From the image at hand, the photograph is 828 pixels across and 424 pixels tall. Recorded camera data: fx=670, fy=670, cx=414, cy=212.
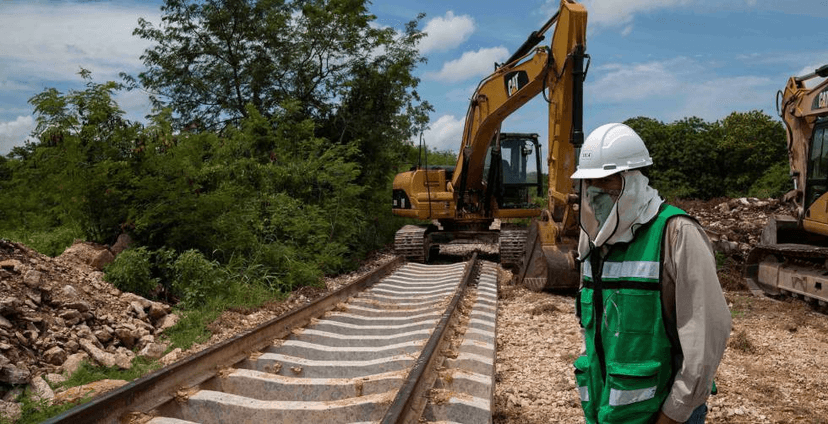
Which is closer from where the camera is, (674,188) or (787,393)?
(787,393)

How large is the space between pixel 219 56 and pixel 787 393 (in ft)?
61.6

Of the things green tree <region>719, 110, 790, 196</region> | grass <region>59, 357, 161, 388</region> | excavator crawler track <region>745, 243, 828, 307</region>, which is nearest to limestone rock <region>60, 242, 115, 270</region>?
grass <region>59, 357, 161, 388</region>

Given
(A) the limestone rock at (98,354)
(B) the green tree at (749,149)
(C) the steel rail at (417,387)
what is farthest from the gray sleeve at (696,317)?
(B) the green tree at (749,149)

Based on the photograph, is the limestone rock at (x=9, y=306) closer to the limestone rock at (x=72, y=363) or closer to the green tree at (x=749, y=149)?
the limestone rock at (x=72, y=363)

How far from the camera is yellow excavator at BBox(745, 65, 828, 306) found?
9297 millimetres

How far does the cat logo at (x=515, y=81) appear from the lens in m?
10.8

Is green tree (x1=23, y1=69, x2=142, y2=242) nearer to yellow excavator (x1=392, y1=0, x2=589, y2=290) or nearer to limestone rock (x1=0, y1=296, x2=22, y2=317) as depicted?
limestone rock (x1=0, y1=296, x2=22, y2=317)

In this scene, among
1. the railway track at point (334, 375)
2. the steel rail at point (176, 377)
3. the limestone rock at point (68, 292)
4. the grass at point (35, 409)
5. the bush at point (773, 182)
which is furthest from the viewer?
the bush at point (773, 182)

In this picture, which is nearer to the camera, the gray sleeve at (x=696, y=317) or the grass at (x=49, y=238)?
the gray sleeve at (x=696, y=317)

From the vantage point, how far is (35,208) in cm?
968

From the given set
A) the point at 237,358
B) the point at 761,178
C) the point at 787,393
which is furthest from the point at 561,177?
the point at 761,178

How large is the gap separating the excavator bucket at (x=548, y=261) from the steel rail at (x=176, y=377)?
3809mm

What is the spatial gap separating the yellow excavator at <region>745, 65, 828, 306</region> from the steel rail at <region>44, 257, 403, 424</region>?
22.6 feet

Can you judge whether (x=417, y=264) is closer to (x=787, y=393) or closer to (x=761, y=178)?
(x=787, y=393)
